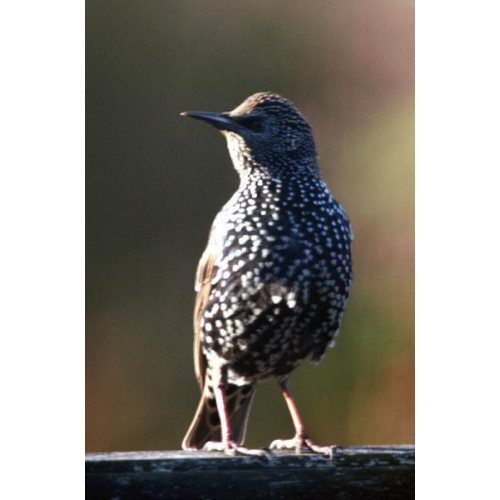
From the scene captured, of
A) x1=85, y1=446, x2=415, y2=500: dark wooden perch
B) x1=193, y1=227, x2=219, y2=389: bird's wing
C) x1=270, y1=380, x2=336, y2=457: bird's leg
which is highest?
x1=193, y1=227, x2=219, y2=389: bird's wing

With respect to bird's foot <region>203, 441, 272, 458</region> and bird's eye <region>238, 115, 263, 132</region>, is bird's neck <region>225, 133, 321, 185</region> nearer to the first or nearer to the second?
bird's eye <region>238, 115, 263, 132</region>

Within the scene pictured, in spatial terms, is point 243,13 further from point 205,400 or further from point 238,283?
point 205,400

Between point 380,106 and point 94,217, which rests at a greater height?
point 380,106

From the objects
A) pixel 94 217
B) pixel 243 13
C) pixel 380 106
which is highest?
pixel 243 13

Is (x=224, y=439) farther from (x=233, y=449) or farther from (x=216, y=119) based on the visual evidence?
(x=216, y=119)

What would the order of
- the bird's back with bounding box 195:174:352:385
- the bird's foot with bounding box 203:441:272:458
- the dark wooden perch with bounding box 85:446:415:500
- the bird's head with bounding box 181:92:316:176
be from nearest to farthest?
1. the dark wooden perch with bounding box 85:446:415:500
2. the bird's foot with bounding box 203:441:272:458
3. the bird's back with bounding box 195:174:352:385
4. the bird's head with bounding box 181:92:316:176

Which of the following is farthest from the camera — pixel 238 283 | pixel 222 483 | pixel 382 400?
pixel 382 400

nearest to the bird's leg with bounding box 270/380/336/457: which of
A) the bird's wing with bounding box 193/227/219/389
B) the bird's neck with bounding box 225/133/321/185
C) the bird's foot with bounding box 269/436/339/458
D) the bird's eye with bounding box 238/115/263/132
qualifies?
the bird's foot with bounding box 269/436/339/458
